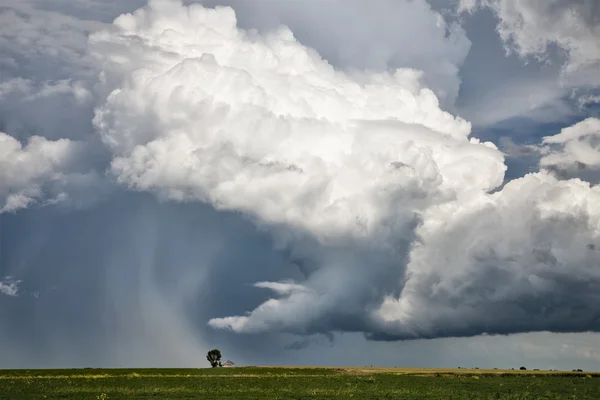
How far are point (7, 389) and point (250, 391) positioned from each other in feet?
121

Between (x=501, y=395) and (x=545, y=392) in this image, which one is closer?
Answer: (x=501, y=395)

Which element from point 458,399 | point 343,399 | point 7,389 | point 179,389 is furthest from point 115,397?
point 458,399

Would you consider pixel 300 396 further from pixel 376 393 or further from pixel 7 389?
pixel 7 389

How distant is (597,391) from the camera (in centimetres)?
9756

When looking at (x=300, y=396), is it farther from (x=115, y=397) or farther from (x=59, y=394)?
(x=59, y=394)

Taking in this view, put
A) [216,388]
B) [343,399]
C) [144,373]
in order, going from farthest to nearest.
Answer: [144,373], [216,388], [343,399]

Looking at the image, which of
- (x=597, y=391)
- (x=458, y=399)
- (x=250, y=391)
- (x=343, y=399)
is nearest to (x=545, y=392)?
(x=597, y=391)

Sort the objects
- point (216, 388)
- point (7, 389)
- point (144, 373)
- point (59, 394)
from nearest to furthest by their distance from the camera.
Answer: point (59, 394)
point (7, 389)
point (216, 388)
point (144, 373)

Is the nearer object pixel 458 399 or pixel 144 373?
pixel 458 399

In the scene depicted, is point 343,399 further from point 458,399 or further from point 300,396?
point 458,399

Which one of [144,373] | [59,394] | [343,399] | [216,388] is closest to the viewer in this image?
[343,399]

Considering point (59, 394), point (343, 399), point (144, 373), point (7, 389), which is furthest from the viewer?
point (144, 373)

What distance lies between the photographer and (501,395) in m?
87.1

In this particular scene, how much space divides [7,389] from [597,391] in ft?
303
